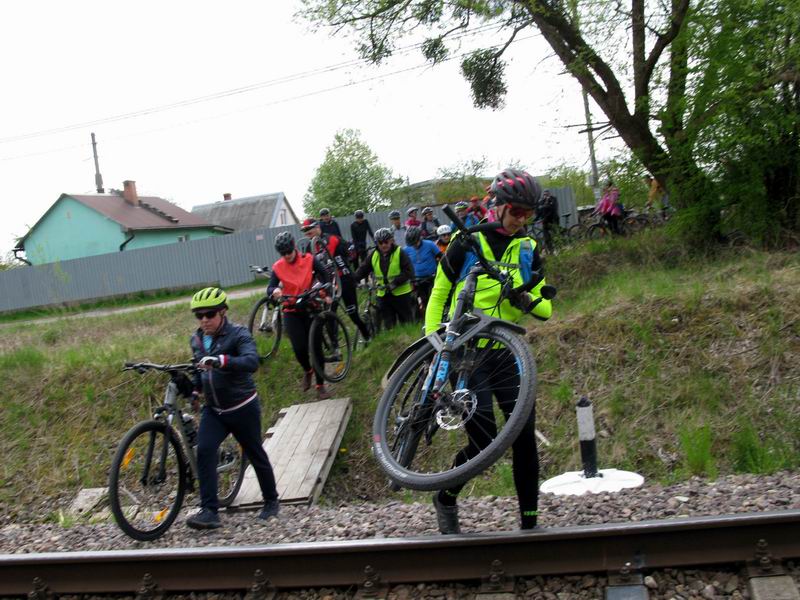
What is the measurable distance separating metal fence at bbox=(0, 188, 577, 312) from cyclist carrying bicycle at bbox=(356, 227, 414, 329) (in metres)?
15.2

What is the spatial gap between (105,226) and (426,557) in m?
49.5

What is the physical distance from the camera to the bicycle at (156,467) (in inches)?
252

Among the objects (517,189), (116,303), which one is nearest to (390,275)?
(517,189)

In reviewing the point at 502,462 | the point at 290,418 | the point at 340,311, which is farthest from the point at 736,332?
the point at 340,311

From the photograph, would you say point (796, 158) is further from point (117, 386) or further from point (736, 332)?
point (117, 386)

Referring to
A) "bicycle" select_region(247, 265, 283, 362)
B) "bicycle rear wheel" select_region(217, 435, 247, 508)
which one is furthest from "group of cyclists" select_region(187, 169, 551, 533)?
"bicycle" select_region(247, 265, 283, 362)

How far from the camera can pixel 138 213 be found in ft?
171

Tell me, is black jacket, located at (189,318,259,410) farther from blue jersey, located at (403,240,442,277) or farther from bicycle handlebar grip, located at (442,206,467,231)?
blue jersey, located at (403,240,442,277)

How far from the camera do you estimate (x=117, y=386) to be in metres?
11.9

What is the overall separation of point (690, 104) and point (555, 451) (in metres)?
6.87

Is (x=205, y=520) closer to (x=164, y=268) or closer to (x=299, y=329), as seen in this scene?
(x=299, y=329)

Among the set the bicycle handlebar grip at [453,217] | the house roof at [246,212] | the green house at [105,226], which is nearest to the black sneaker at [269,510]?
the bicycle handlebar grip at [453,217]

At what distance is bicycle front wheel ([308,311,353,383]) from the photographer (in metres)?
10.5

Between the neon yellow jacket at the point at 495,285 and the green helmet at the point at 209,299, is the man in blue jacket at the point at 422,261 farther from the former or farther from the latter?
the neon yellow jacket at the point at 495,285
